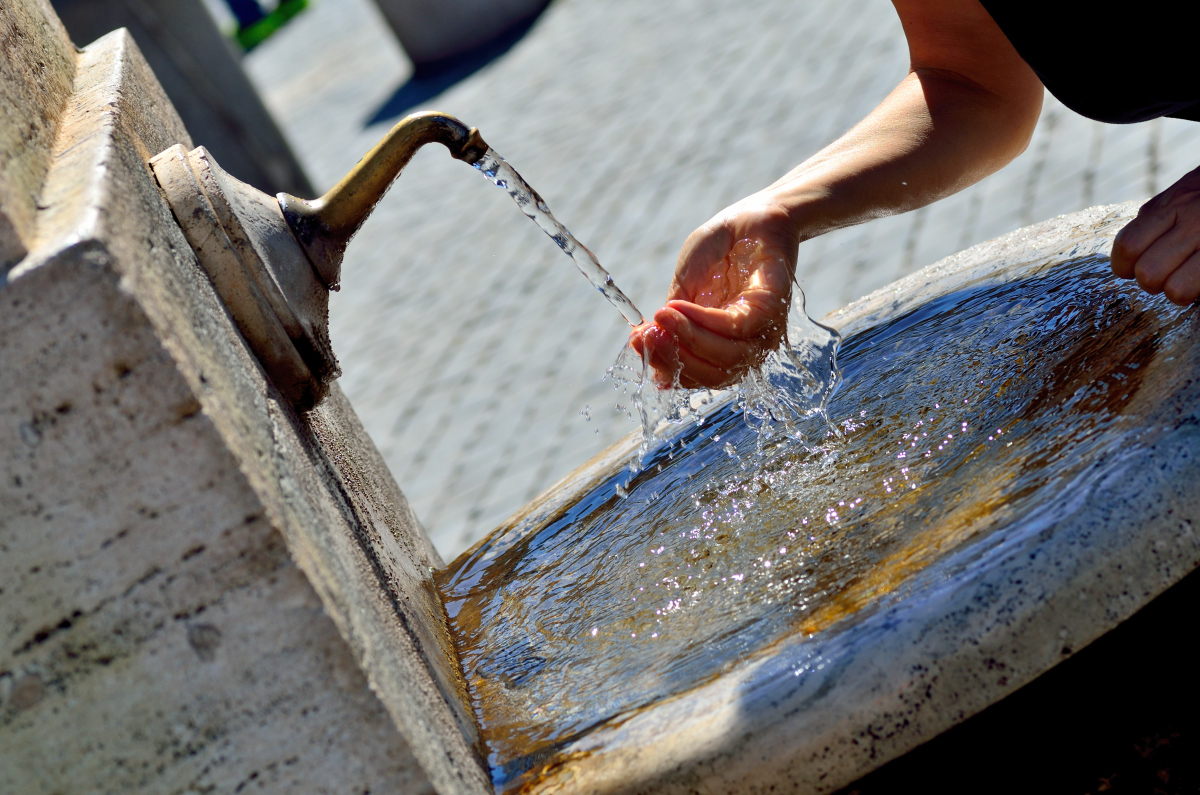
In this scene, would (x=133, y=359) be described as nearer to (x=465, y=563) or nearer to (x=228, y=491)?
(x=228, y=491)

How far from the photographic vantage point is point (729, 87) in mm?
6652

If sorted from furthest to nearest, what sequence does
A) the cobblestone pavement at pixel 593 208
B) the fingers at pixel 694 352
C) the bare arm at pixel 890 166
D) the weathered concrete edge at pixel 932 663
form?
1. the cobblestone pavement at pixel 593 208
2. the bare arm at pixel 890 166
3. the fingers at pixel 694 352
4. the weathered concrete edge at pixel 932 663

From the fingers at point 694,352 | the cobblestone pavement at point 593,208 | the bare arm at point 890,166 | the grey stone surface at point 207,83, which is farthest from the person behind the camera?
the grey stone surface at point 207,83

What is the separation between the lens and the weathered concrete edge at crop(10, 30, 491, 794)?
97cm

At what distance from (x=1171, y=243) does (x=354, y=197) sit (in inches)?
41.7

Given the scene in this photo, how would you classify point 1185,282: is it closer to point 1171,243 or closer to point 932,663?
point 1171,243

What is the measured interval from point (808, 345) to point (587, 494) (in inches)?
18.6

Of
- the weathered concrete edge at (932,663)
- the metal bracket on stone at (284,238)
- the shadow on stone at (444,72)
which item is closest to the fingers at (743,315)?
the metal bracket on stone at (284,238)

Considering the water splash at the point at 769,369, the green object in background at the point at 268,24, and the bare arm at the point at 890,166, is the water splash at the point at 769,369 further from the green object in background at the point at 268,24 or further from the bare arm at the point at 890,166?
the green object in background at the point at 268,24

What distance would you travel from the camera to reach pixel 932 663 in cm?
106

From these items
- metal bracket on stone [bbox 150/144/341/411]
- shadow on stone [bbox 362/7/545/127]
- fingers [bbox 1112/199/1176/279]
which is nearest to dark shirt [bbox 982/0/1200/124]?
fingers [bbox 1112/199/1176/279]

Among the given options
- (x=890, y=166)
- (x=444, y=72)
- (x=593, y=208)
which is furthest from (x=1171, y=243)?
(x=444, y=72)

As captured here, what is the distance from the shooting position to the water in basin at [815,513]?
127 centimetres

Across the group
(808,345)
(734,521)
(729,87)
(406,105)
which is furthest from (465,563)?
(406,105)
